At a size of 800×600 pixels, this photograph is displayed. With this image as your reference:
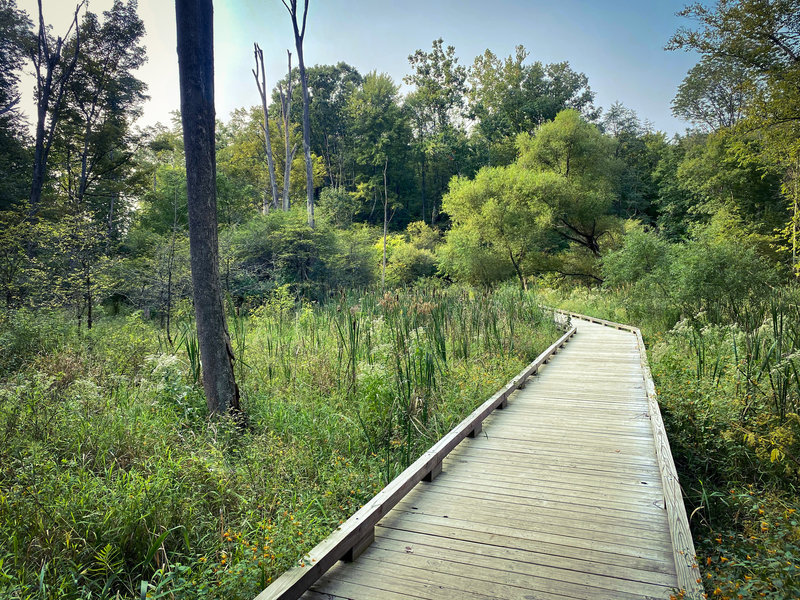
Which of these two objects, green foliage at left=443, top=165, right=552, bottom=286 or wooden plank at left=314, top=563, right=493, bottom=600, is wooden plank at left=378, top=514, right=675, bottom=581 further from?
green foliage at left=443, top=165, right=552, bottom=286

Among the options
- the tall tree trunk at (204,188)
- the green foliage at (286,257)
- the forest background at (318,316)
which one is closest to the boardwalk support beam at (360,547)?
the forest background at (318,316)

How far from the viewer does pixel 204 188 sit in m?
4.01

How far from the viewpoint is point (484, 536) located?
2.43 meters

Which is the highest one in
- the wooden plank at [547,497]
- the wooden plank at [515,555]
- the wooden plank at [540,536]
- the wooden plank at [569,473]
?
the wooden plank at [515,555]

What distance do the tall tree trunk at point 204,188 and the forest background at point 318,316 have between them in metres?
0.43

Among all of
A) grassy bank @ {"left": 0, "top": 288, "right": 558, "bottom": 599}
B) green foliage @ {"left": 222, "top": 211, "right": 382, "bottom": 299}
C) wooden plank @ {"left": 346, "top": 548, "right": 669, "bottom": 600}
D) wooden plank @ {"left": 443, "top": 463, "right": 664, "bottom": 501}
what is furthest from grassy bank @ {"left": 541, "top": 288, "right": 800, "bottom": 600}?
green foliage @ {"left": 222, "top": 211, "right": 382, "bottom": 299}

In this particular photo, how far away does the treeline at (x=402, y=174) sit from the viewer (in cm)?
1027

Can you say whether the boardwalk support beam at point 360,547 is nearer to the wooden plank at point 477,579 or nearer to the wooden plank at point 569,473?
the wooden plank at point 477,579

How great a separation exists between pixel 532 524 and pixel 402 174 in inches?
1284

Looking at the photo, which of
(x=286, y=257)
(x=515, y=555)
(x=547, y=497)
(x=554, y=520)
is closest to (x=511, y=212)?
(x=286, y=257)

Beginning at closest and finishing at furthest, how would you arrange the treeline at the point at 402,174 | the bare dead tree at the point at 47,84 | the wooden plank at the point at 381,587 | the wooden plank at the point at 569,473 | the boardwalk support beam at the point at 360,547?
the wooden plank at the point at 381,587 → the boardwalk support beam at the point at 360,547 → the wooden plank at the point at 569,473 → the treeline at the point at 402,174 → the bare dead tree at the point at 47,84

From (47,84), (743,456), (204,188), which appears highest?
(47,84)

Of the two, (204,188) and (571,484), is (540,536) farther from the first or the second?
(204,188)

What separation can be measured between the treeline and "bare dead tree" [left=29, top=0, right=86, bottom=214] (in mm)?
72
